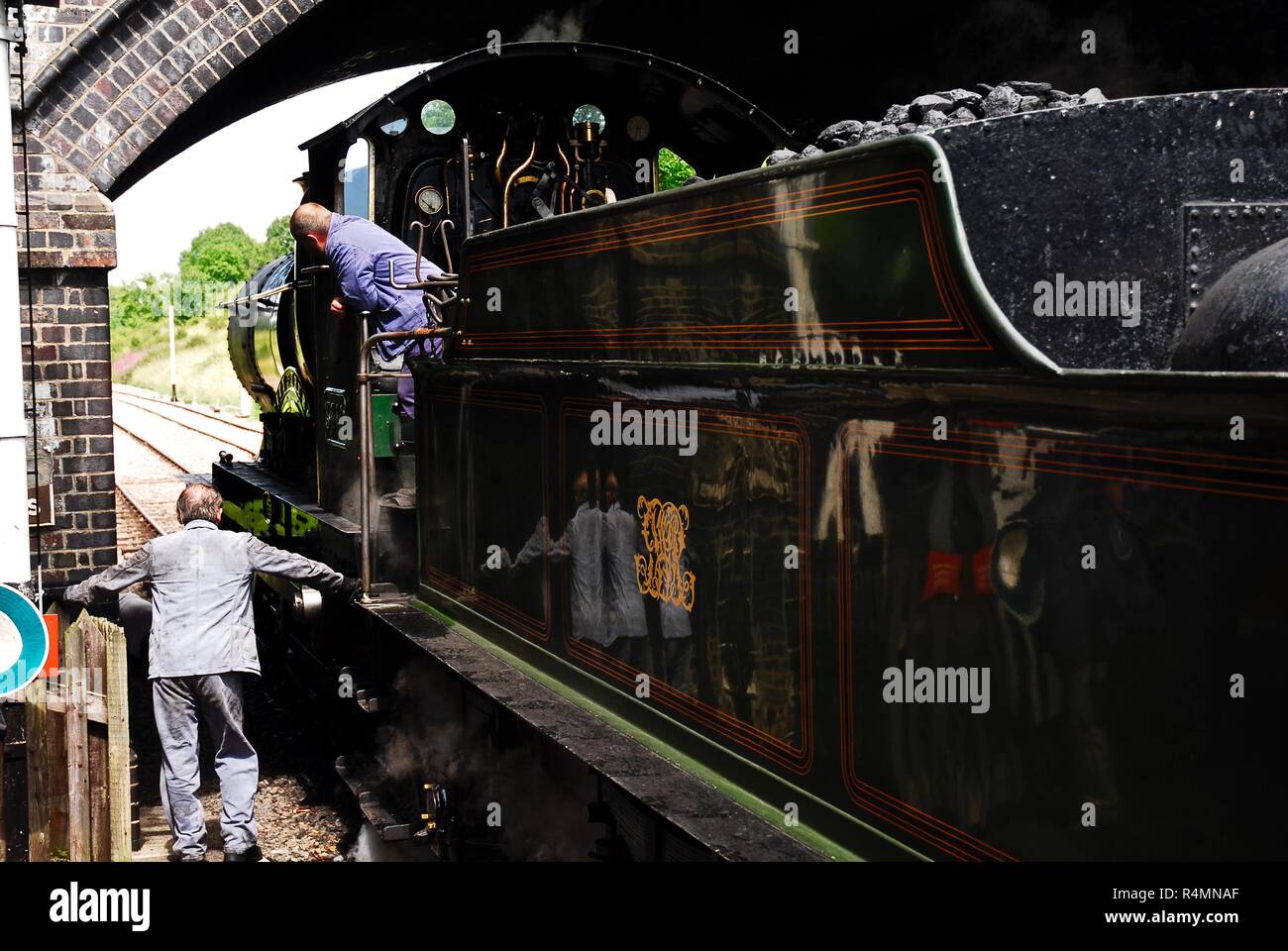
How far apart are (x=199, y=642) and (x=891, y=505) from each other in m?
3.42

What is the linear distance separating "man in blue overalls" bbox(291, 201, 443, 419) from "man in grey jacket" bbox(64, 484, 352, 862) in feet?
3.38

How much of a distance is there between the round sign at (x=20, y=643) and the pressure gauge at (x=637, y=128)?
3672 mm

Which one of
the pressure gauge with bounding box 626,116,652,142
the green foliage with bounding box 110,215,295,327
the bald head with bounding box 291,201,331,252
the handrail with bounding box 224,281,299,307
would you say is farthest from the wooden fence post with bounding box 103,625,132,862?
the green foliage with bounding box 110,215,295,327

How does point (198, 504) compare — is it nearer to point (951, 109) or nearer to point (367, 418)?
point (367, 418)

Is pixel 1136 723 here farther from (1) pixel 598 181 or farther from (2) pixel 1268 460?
(1) pixel 598 181

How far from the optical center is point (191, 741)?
537cm

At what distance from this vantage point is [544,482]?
448cm

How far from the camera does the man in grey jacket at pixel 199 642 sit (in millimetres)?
5254

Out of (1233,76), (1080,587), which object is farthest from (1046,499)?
(1233,76)

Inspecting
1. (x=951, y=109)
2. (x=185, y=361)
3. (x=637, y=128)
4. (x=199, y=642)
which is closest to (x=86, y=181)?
(x=637, y=128)

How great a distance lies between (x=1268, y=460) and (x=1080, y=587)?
0.41 meters

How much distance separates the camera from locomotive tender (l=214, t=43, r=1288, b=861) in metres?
2.01

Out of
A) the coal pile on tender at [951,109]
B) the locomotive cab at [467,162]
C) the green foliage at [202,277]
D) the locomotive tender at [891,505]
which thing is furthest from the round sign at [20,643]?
the green foliage at [202,277]

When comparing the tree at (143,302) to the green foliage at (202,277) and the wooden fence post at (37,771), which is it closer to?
the green foliage at (202,277)
